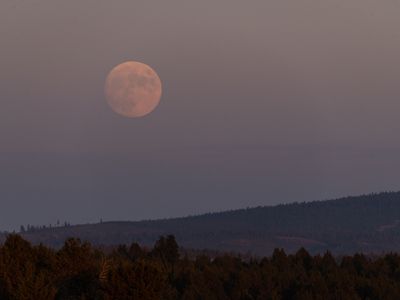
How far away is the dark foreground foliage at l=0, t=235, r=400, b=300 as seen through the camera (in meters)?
56.6

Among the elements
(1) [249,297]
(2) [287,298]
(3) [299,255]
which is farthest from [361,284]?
(3) [299,255]

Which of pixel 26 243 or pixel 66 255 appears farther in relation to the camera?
pixel 26 243

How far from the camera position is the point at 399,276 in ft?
420

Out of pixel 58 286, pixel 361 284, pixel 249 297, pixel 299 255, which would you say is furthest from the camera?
pixel 299 255

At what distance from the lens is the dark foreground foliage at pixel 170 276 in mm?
56594

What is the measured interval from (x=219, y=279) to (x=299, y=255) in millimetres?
31277

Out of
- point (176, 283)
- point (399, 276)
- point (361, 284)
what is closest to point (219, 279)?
point (176, 283)

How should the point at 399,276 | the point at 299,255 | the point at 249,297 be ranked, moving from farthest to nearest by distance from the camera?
the point at 299,255
the point at 399,276
the point at 249,297

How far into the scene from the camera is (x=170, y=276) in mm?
110812

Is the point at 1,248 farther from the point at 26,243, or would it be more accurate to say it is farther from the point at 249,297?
the point at 249,297

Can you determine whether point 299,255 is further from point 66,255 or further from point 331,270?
point 66,255

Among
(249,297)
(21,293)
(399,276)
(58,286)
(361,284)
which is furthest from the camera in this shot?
(399,276)

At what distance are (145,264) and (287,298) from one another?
2152 inches

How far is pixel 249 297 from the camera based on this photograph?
103062mm
